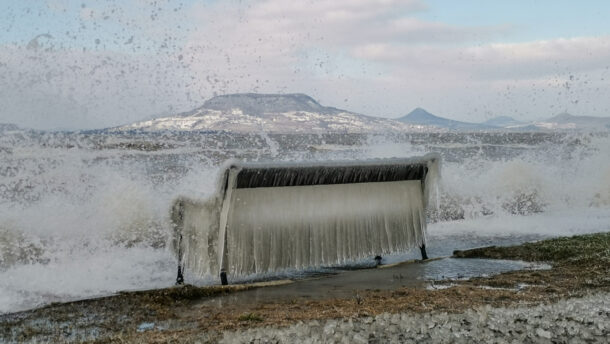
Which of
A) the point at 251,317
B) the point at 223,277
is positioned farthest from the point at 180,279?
the point at 251,317

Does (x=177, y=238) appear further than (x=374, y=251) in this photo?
No

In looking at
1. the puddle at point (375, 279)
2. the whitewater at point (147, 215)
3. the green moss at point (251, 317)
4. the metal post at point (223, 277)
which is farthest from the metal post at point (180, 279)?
the green moss at point (251, 317)

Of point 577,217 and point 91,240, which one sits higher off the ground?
point 91,240

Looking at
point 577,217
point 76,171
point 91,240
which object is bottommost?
point 577,217

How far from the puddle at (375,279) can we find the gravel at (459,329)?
1.85 metres

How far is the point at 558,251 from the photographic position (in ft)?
30.9

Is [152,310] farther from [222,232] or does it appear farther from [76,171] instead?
[76,171]

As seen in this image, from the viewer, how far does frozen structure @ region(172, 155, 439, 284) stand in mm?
7441

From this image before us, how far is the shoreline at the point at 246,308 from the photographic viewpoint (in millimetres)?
5477

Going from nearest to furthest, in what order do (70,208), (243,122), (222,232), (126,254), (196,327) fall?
(196,327), (222,232), (126,254), (70,208), (243,122)

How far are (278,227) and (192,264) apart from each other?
3.90ft

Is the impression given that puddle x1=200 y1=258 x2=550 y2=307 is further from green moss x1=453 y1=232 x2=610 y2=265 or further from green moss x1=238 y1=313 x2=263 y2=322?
green moss x1=238 y1=313 x2=263 y2=322

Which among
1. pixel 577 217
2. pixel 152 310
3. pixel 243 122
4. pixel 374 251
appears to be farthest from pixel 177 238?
pixel 243 122

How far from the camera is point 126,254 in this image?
9.48 metres
